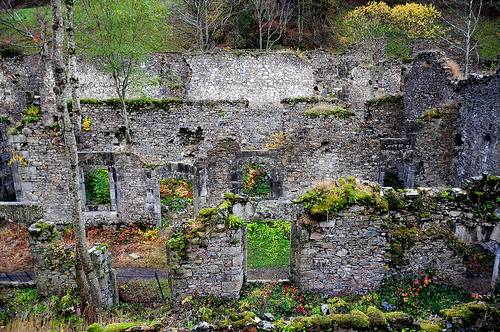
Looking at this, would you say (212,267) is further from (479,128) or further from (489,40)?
(489,40)

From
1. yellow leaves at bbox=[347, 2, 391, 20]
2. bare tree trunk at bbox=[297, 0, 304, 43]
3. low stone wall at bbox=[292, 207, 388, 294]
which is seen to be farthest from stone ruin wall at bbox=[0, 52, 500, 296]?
bare tree trunk at bbox=[297, 0, 304, 43]

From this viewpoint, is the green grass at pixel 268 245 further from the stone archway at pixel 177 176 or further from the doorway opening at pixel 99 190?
the doorway opening at pixel 99 190

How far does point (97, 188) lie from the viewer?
19.4 meters

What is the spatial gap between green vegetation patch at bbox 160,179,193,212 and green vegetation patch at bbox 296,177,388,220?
8246mm

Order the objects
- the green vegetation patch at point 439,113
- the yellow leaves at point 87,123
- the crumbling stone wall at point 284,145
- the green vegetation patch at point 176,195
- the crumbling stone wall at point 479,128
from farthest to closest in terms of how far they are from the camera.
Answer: the yellow leaves at point 87,123
the green vegetation patch at point 176,195
the green vegetation patch at point 439,113
the crumbling stone wall at point 284,145
the crumbling stone wall at point 479,128

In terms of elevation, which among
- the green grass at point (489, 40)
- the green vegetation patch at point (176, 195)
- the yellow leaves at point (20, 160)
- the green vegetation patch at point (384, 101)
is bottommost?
the green vegetation patch at point (176, 195)

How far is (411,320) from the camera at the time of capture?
784cm

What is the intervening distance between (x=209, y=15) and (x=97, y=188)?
2753 centimetres

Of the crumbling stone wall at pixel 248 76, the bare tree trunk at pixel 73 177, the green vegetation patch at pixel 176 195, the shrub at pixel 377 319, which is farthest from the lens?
the crumbling stone wall at pixel 248 76

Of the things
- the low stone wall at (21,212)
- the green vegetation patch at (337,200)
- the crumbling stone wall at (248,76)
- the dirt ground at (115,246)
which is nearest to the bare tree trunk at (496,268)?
the green vegetation patch at (337,200)

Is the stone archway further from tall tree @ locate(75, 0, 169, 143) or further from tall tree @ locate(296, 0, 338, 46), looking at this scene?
tall tree @ locate(296, 0, 338, 46)

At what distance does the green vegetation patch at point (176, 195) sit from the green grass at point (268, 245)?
3.75 m

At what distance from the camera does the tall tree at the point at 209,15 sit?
39.7 m

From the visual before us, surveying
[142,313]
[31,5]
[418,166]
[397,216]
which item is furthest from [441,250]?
[31,5]
